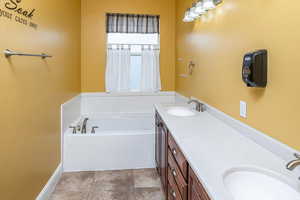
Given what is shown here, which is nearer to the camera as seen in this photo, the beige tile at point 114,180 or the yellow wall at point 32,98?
the yellow wall at point 32,98

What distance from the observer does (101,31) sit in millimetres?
3758

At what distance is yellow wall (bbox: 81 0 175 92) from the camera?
3.71 m

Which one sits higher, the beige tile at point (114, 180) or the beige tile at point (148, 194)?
the beige tile at point (114, 180)

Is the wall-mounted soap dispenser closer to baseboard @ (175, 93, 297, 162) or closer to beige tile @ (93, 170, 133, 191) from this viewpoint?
baseboard @ (175, 93, 297, 162)

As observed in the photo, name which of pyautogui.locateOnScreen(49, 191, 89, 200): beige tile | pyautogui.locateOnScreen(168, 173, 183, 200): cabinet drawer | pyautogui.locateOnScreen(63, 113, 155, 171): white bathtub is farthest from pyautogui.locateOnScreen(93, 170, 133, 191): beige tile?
pyautogui.locateOnScreen(168, 173, 183, 200): cabinet drawer

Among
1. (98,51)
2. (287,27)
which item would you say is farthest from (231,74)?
(98,51)

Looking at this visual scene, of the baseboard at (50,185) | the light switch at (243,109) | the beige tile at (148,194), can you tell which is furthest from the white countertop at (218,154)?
the baseboard at (50,185)

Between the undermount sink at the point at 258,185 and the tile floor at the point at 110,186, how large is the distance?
146 centimetres

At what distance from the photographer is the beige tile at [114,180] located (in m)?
2.47

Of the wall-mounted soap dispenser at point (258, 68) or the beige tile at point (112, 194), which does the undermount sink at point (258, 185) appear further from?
the beige tile at point (112, 194)

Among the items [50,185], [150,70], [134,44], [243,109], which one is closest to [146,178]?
[50,185]

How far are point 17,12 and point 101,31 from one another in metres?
2.26

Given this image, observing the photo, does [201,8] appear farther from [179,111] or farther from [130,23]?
[130,23]

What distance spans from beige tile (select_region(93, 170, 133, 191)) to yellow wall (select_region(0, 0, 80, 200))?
1.81 feet
